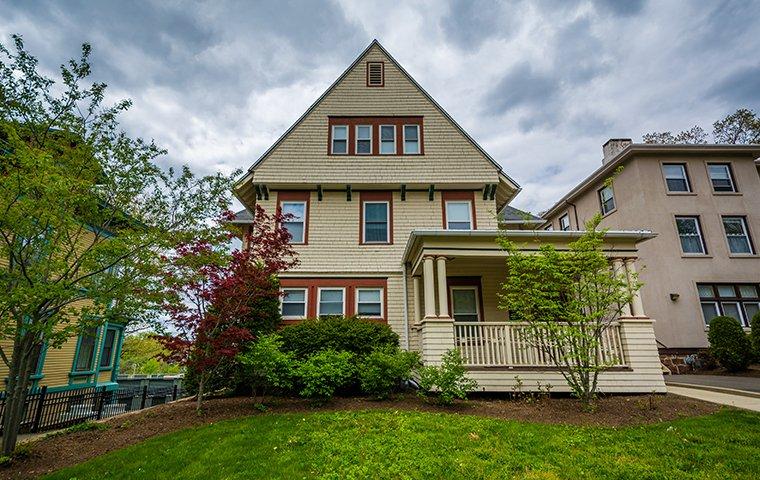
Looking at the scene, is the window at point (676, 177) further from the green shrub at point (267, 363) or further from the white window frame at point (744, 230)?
the green shrub at point (267, 363)

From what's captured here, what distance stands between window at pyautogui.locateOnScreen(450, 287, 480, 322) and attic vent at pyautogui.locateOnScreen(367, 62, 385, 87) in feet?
27.8

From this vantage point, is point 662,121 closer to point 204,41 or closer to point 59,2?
point 204,41

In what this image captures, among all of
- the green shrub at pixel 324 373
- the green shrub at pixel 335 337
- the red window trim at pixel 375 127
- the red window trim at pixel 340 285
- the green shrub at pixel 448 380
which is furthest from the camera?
the red window trim at pixel 375 127

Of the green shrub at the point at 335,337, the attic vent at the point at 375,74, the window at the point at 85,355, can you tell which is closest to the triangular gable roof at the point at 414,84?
the attic vent at the point at 375,74

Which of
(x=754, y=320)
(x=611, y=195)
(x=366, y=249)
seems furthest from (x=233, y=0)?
(x=754, y=320)

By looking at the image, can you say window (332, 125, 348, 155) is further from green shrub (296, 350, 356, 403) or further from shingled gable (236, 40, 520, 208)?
green shrub (296, 350, 356, 403)

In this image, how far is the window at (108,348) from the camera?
51.3 ft

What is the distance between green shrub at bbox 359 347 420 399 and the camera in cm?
802

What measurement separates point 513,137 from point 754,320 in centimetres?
1780

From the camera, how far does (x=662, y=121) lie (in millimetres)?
22422

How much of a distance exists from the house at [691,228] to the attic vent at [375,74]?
11272 mm

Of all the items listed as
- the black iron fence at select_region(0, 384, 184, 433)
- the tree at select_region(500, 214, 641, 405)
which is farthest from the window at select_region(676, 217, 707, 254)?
the black iron fence at select_region(0, 384, 184, 433)

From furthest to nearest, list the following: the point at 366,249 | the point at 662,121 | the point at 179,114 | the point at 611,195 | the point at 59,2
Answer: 1. the point at 662,121
2. the point at 611,195
3. the point at 179,114
4. the point at 366,249
5. the point at 59,2

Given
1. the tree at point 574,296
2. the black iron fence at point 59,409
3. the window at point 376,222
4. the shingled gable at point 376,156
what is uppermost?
the shingled gable at point 376,156
